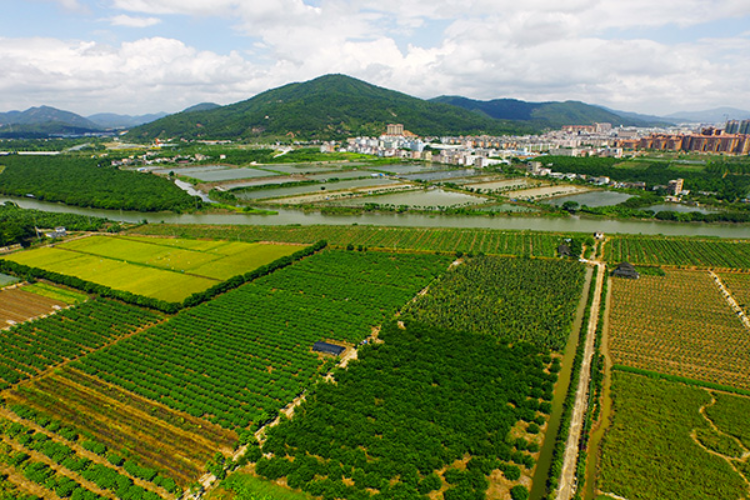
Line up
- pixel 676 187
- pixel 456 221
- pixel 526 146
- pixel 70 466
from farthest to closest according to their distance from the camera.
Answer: pixel 526 146
pixel 676 187
pixel 456 221
pixel 70 466

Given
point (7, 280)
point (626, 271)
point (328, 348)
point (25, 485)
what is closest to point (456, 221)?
point (626, 271)

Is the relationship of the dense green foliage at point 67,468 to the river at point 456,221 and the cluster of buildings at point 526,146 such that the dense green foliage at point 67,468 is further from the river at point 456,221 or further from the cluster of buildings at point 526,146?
the cluster of buildings at point 526,146

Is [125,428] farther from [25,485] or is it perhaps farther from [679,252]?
[679,252]

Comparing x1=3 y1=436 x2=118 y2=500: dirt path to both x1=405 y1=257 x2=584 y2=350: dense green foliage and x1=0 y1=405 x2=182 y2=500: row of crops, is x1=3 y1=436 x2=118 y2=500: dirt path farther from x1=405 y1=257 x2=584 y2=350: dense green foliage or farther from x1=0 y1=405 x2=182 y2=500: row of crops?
x1=405 y1=257 x2=584 y2=350: dense green foliage

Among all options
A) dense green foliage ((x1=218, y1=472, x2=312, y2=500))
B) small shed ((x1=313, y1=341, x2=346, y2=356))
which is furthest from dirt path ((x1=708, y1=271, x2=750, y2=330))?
dense green foliage ((x1=218, y1=472, x2=312, y2=500))

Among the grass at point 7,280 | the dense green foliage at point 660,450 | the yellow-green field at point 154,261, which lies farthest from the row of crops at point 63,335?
the dense green foliage at point 660,450

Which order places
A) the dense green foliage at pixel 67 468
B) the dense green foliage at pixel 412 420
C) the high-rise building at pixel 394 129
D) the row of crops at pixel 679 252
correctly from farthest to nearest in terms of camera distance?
1. the high-rise building at pixel 394 129
2. the row of crops at pixel 679 252
3. the dense green foliage at pixel 412 420
4. the dense green foliage at pixel 67 468
